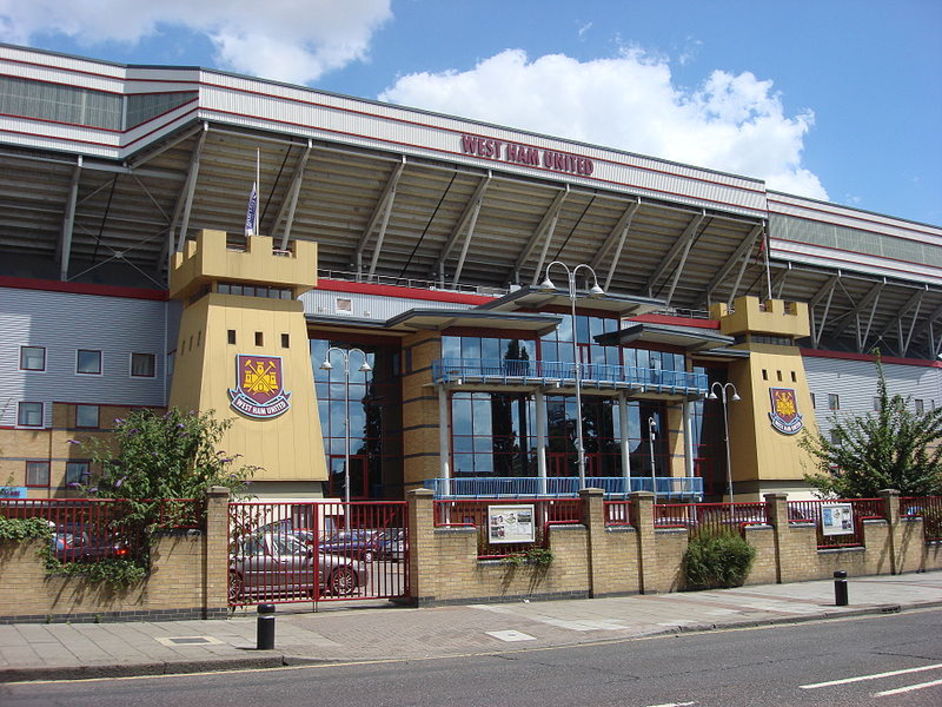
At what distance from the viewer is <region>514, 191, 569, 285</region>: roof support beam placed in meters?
54.4

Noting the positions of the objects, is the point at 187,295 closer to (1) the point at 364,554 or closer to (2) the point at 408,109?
(2) the point at 408,109

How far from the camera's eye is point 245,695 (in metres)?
11.5

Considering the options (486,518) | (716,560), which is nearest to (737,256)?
(716,560)

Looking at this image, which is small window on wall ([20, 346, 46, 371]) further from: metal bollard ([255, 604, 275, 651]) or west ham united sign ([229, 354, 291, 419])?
metal bollard ([255, 604, 275, 651])

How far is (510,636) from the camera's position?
686 inches

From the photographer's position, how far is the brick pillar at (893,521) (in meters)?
29.6

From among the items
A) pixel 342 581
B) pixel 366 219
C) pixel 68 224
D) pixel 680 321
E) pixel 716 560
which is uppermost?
pixel 366 219

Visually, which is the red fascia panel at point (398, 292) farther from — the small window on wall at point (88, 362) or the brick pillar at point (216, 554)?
the brick pillar at point (216, 554)

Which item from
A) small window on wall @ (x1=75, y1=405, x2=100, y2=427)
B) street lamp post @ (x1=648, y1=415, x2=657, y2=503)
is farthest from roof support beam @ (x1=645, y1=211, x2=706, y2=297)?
small window on wall @ (x1=75, y1=405, x2=100, y2=427)

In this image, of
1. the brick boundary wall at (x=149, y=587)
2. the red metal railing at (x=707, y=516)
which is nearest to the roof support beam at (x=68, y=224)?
A: the brick boundary wall at (x=149, y=587)

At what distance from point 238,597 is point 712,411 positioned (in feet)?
146

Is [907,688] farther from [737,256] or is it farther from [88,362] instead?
[737,256]

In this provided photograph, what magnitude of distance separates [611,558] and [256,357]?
74.2ft

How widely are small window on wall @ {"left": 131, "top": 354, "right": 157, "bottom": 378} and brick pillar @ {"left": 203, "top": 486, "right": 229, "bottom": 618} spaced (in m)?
27.4
